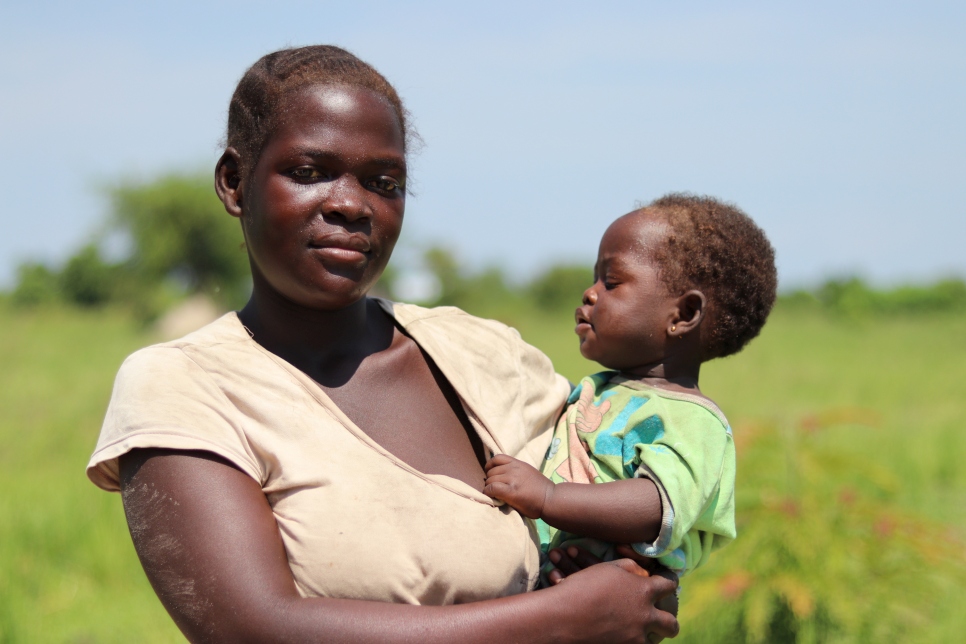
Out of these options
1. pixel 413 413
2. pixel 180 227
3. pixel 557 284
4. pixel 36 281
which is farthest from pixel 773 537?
pixel 557 284

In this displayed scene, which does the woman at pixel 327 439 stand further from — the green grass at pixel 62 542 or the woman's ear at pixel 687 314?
the green grass at pixel 62 542

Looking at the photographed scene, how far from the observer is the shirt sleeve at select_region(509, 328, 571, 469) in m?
2.08

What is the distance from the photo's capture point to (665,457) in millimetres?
1906

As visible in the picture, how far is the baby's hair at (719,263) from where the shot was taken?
2193 mm

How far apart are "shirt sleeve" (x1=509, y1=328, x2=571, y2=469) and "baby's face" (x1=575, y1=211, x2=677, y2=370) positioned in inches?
A: 3.9

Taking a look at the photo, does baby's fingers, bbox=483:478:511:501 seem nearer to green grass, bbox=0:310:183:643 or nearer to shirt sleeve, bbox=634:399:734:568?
shirt sleeve, bbox=634:399:734:568

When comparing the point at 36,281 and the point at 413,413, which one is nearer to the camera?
the point at 413,413

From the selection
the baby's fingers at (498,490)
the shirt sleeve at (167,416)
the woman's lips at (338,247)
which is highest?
the woman's lips at (338,247)

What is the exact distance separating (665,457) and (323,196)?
0.82 m

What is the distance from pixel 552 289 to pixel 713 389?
20.6m

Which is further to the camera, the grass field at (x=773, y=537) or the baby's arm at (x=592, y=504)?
Answer: the grass field at (x=773, y=537)

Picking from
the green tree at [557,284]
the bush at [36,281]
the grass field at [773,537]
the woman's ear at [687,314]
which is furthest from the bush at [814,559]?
the green tree at [557,284]

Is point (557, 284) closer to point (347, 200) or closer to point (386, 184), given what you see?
point (386, 184)

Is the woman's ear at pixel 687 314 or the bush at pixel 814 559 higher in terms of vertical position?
the woman's ear at pixel 687 314
